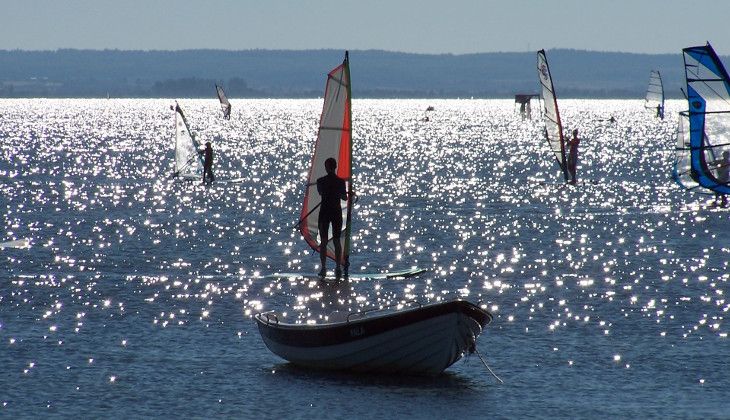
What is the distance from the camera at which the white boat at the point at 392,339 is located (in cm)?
1881

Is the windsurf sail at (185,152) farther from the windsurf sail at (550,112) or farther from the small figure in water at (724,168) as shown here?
the small figure in water at (724,168)

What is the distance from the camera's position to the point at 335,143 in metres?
28.4

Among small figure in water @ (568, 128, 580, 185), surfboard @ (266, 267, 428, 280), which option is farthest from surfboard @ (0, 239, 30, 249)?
small figure in water @ (568, 128, 580, 185)

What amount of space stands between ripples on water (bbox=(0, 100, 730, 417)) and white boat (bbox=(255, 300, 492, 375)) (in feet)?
1.17

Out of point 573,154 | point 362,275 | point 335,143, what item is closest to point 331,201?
point 335,143

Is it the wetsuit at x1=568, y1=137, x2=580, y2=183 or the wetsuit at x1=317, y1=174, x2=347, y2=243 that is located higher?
the wetsuit at x1=568, y1=137, x2=580, y2=183

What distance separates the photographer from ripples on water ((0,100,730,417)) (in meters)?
18.8

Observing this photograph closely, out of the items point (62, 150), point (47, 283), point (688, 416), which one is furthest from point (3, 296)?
point (62, 150)

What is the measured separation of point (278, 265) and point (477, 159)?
63.8 metres

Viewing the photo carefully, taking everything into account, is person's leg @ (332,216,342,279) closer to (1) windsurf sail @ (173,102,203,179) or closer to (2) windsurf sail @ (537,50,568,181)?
(2) windsurf sail @ (537,50,568,181)

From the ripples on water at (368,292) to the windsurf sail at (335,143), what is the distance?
1.41 metres

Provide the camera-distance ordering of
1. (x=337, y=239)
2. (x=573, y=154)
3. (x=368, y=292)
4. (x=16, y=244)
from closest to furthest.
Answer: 1. (x=368, y=292)
2. (x=337, y=239)
3. (x=16, y=244)
4. (x=573, y=154)

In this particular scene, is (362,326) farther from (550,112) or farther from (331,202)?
(550,112)

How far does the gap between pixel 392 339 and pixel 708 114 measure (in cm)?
2353
